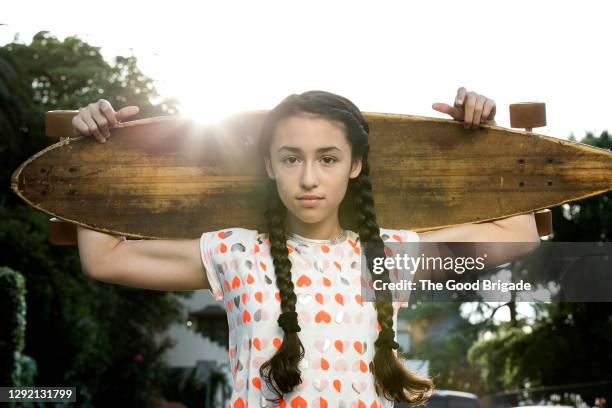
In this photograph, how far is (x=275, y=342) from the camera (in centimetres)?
260

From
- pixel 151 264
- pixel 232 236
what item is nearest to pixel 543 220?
pixel 232 236

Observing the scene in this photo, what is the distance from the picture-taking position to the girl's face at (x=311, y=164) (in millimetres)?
2717

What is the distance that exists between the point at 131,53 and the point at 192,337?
64.6 ft

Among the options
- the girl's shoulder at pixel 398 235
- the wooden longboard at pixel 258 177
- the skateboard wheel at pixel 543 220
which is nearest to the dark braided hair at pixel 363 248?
the girl's shoulder at pixel 398 235

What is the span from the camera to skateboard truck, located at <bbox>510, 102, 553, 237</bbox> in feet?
10.3

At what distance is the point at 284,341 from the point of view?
8.35ft

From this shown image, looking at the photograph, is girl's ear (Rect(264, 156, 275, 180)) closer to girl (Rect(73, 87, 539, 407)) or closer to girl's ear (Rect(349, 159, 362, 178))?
girl (Rect(73, 87, 539, 407))

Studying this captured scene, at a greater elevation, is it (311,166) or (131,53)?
(131,53)

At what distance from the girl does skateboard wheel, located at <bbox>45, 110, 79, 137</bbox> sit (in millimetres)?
63

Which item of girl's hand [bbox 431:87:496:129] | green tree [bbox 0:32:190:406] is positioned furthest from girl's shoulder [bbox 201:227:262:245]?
green tree [bbox 0:32:190:406]

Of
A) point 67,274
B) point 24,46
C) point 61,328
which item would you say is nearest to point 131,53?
point 24,46

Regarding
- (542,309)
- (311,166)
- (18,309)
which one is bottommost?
(542,309)

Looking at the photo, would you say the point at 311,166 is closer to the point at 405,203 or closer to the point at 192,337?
the point at 405,203

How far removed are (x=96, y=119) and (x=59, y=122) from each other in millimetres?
145
